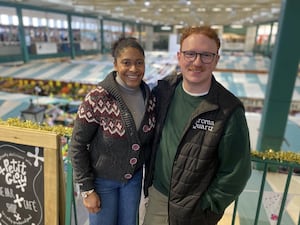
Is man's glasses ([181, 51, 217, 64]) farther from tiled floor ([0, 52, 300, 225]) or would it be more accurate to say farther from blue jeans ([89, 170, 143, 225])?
tiled floor ([0, 52, 300, 225])

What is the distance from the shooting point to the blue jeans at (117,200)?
5.17 ft

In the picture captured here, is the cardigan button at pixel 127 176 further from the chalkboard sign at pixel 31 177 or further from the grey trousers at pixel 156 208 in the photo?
the chalkboard sign at pixel 31 177

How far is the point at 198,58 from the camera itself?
4.08 ft

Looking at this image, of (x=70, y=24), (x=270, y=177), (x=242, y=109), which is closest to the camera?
(x=242, y=109)

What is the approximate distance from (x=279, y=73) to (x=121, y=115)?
3.62m

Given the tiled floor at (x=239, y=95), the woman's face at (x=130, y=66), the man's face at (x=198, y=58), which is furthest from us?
the tiled floor at (x=239, y=95)

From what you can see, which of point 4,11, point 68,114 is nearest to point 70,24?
point 4,11

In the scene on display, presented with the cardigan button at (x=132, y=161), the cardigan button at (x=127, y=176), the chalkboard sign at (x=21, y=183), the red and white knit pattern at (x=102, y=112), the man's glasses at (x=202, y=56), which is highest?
the man's glasses at (x=202, y=56)

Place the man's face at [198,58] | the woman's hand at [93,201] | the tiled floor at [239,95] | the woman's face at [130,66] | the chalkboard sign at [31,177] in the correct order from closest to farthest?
1. the man's face at [198,58]
2. the woman's face at [130,66]
3. the woman's hand at [93,201]
4. the chalkboard sign at [31,177]
5. the tiled floor at [239,95]

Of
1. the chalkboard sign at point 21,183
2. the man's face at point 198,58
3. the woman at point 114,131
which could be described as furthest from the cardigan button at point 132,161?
the chalkboard sign at point 21,183

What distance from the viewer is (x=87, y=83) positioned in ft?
33.0

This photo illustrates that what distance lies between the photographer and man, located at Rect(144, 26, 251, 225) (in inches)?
49.4

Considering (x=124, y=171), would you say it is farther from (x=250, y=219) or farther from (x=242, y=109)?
(x=250, y=219)

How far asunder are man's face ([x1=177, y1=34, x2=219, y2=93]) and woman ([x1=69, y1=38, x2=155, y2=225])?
0.28 metres
